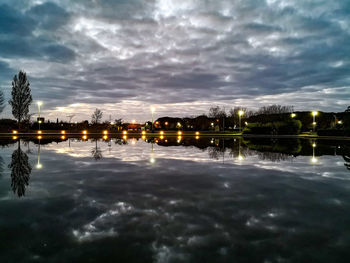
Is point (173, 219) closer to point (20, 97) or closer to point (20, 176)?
point (20, 176)

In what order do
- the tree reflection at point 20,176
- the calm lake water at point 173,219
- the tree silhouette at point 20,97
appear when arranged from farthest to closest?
the tree silhouette at point 20,97 < the tree reflection at point 20,176 < the calm lake water at point 173,219

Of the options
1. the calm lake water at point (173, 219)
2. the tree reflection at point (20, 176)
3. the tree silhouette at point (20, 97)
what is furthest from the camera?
the tree silhouette at point (20, 97)

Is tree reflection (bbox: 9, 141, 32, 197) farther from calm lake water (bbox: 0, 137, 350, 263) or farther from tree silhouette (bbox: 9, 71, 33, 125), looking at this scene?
tree silhouette (bbox: 9, 71, 33, 125)

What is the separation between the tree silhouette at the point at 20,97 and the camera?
2215 inches

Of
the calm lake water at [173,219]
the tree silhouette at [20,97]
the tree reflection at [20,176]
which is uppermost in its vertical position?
the tree silhouette at [20,97]

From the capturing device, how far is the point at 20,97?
187 ft

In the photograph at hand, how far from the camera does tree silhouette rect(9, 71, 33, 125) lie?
56.2 metres

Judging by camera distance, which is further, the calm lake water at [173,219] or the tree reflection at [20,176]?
the tree reflection at [20,176]

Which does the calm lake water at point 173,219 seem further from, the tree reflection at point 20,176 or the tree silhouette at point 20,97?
the tree silhouette at point 20,97

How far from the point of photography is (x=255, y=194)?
668 centimetres

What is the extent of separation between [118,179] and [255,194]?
4663mm

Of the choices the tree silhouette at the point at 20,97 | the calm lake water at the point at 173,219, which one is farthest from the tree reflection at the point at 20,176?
the tree silhouette at the point at 20,97

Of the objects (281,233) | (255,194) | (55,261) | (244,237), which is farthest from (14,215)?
(255,194)

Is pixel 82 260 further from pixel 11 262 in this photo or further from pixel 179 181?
pixel 179 181
